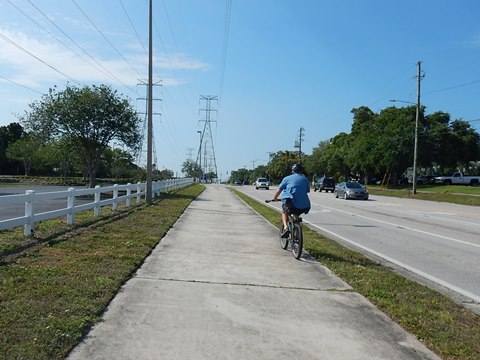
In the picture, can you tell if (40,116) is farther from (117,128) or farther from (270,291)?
(270,291)

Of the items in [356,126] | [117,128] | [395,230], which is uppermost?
[356,126]

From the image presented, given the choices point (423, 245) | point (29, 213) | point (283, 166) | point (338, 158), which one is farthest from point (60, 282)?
point (283, 166)

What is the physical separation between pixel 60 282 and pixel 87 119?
91.9 ft

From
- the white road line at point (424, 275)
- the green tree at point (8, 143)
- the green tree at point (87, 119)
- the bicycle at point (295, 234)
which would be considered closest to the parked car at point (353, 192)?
the green tree at point (87, 119)

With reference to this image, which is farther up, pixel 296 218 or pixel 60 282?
pixel 296 218

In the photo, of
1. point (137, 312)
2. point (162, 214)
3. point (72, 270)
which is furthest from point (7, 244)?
point (162, 214)

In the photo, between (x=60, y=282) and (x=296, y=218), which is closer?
(x=60, y=282)

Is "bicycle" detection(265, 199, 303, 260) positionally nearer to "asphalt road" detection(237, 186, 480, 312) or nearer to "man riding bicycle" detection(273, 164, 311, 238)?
"man riding bicycle" detection(273, 164, 311, 238)

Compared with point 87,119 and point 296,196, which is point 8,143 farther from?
point 296,196

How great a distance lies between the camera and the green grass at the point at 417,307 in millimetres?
5273

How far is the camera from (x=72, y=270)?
7582 mm

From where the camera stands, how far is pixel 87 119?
33.2 metres

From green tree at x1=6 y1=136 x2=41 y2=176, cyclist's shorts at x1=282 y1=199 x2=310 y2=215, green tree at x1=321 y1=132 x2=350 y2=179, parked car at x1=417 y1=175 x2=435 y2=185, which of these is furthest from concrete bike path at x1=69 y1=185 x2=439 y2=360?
green tree at x1=6 y1=136 x2=41 y2=176

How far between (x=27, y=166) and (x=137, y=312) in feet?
274
